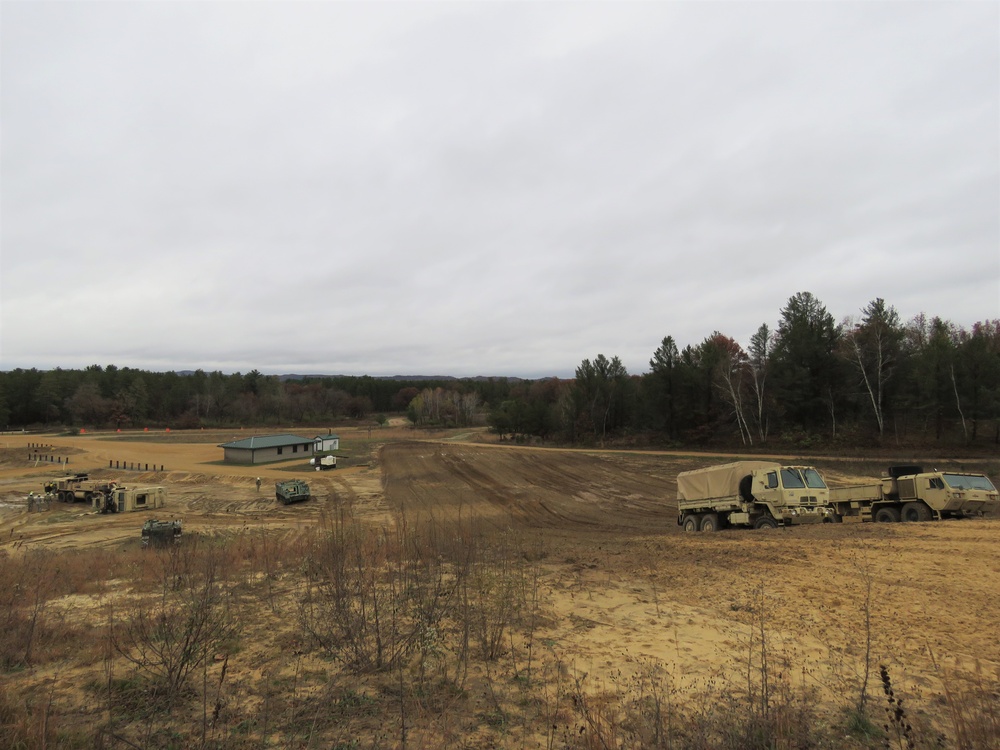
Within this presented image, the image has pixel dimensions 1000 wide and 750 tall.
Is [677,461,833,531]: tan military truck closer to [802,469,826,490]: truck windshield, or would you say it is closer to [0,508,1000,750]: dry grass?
[802,469,826,490]: truck windshield

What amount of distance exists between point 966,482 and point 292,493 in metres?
33.4

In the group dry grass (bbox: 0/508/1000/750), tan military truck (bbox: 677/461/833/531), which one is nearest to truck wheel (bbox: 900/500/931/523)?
tan military truck (bbox: 677/461/833/531)

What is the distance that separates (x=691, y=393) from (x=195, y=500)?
46.7 metres

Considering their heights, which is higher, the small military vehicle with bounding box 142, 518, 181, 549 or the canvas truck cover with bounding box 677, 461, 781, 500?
the canvas truck cover with bounding box 677, 461, 781, 500

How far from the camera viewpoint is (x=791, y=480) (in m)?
19.1

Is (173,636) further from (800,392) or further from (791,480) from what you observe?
(800,392)

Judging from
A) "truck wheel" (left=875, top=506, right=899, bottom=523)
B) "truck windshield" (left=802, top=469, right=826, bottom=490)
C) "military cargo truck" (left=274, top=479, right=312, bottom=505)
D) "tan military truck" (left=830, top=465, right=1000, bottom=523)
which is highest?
"truck windshield" (left=802, top=469, right=826, bottom=490)

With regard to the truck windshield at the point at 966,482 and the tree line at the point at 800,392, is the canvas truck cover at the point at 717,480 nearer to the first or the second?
the truck windshield at the point at 966,482

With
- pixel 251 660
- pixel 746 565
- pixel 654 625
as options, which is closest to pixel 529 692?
pixel 654 625

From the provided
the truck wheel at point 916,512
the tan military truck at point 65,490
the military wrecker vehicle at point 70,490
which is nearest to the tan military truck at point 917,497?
the truck wheel at point 916,512

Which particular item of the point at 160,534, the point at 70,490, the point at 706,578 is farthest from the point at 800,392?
the point at 70,490

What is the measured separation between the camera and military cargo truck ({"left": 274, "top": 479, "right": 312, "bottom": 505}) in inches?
1259

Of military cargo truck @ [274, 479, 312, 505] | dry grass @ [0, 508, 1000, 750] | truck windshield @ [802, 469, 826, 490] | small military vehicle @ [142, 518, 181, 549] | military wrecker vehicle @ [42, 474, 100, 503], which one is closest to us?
dry grass @ [0, 508, 1000, 750]

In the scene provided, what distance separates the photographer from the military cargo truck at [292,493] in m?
32.0
